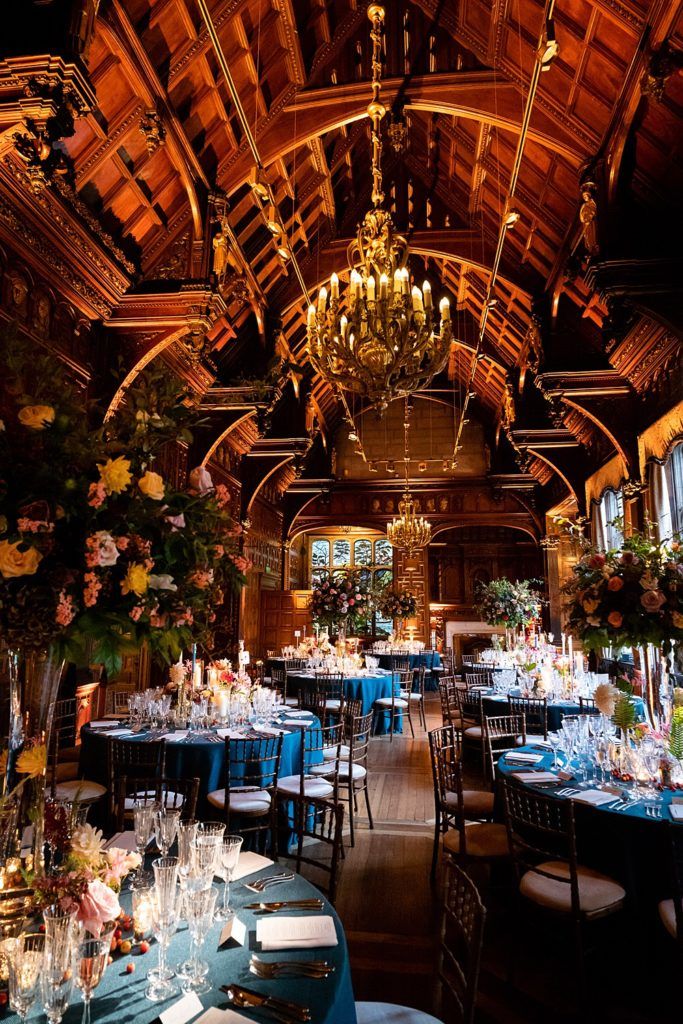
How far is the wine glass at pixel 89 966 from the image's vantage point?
4.26 feet

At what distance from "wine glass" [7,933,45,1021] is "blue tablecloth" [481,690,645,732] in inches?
230

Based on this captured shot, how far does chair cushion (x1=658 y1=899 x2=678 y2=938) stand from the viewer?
262 cm

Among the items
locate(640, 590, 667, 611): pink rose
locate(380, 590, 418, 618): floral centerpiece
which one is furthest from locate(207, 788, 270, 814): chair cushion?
locate(380, 590, 418, 618): floral centerpiece

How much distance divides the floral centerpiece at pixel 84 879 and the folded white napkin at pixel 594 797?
7.71 feet

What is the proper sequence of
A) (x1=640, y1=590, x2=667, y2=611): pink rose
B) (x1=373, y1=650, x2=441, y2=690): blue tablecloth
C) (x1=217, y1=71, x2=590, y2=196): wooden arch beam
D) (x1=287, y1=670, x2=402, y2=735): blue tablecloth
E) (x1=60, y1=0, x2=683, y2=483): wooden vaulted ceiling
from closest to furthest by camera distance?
1. (x1=640, y1=590, x2=667, y2=611): pink rose
2. (x1=60, y1=0, x2=683, y2=483): wooden vaulted ceiling
3. (x1=217, y1=71, x2=590, y2=196): wooden arch beam
4. (x1=287, y1=670, x2=402, y2=735): blue tablecloth
5. (x1=373, y1=650, x2=441, y2=690): blue tablecloth

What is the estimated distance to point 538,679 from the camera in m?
7.25

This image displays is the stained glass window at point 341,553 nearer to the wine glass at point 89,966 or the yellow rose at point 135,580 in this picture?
the yellow rose at point 135,580

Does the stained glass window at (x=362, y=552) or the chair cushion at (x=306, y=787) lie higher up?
the stained glass window at (x=362, y=552)

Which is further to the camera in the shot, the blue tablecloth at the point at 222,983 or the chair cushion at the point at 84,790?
the chair cushion at the point at 84,790

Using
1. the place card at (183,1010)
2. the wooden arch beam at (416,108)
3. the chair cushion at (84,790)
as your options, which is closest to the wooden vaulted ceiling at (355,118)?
the wooden arch beam at (416,108)

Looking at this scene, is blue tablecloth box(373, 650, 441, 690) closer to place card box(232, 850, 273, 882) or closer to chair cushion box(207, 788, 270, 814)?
chair cushion box(207, 788, 270, 814)

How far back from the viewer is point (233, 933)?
1.75 m

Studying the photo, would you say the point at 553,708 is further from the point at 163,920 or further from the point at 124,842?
the point at 163,920

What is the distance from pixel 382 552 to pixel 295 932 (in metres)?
16.8
